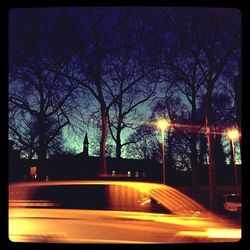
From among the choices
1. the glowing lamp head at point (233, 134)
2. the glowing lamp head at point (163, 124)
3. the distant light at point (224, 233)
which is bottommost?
the distant light at point (224, 233)

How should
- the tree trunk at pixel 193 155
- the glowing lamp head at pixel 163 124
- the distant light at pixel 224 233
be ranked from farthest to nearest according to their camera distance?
the tree trunk at pixel 193 155 < the glowing lamp head at pixel 163 124 < the distant light at pixel 224 233

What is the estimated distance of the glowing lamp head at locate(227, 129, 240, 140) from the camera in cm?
438

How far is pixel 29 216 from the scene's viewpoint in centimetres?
416

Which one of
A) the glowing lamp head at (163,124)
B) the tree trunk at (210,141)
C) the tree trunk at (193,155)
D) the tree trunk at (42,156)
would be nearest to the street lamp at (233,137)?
the tree trunk at (210,141)

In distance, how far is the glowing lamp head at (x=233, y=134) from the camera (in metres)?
4.38

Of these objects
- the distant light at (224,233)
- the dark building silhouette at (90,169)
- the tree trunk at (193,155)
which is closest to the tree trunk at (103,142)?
the dark building silhouette at (90,169)

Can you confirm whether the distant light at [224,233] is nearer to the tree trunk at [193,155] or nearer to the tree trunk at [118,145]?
the tree trunk at [193,155]

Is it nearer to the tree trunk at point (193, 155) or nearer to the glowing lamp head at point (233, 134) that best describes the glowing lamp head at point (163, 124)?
the tree trunk at point (193, 155)

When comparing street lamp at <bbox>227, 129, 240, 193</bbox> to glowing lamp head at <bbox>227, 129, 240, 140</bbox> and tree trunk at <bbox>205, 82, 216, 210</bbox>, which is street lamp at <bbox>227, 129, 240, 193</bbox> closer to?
glowing lamp head at <bbox>227, 129, 240, 140</bbox>

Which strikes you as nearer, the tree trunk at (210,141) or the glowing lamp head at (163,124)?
the glowing lamp head at (163,124)

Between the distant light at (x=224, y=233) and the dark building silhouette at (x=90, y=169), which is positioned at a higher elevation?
the dark building silhouette at (x=90, y=169)

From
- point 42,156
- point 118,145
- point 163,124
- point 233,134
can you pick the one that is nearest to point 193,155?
point 233,134

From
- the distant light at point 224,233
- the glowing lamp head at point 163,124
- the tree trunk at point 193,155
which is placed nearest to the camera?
the distant light at point 224,233
